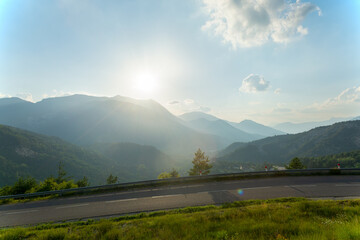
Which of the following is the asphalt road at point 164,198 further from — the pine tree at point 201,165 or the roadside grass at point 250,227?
the pine tree at point 201,165

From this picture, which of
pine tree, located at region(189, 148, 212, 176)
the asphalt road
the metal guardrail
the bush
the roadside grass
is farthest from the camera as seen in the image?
pine tree, located at region(189, 148, 212, 176)

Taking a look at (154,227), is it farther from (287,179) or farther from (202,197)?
(287,179)

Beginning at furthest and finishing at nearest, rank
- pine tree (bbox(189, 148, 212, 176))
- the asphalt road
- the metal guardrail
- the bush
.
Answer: pine tree (bbox(189, 148, 212, 176))
the bush
the metal guardrail
the asphalt road

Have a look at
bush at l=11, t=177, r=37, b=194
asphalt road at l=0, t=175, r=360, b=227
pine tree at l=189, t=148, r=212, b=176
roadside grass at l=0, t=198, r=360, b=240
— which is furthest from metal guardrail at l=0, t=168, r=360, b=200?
pine tree at l=189, t=148, r=212, b=176

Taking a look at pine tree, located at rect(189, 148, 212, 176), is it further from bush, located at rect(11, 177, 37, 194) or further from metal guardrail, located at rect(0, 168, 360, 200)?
bush, located at rect(11, 177, 37, 194)

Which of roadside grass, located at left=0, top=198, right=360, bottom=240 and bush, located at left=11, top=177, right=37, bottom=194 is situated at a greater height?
roadside grass, located at left=0, top=198, right=360, bottom=240

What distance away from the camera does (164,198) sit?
11.2 metres

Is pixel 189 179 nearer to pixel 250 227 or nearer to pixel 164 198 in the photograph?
pixel 164 198

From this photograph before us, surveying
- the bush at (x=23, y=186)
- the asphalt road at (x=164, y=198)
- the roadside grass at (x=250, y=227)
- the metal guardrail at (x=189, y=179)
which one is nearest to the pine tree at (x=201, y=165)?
the metal guardrail at (x=189, y=179)

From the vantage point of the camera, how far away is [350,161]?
127 metres

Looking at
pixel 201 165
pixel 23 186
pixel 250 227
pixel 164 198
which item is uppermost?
pixel 250 227

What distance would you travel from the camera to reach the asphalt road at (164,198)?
976 centimetres

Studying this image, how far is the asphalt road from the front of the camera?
9.76m

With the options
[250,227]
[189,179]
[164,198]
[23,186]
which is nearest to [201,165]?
[189,179]
